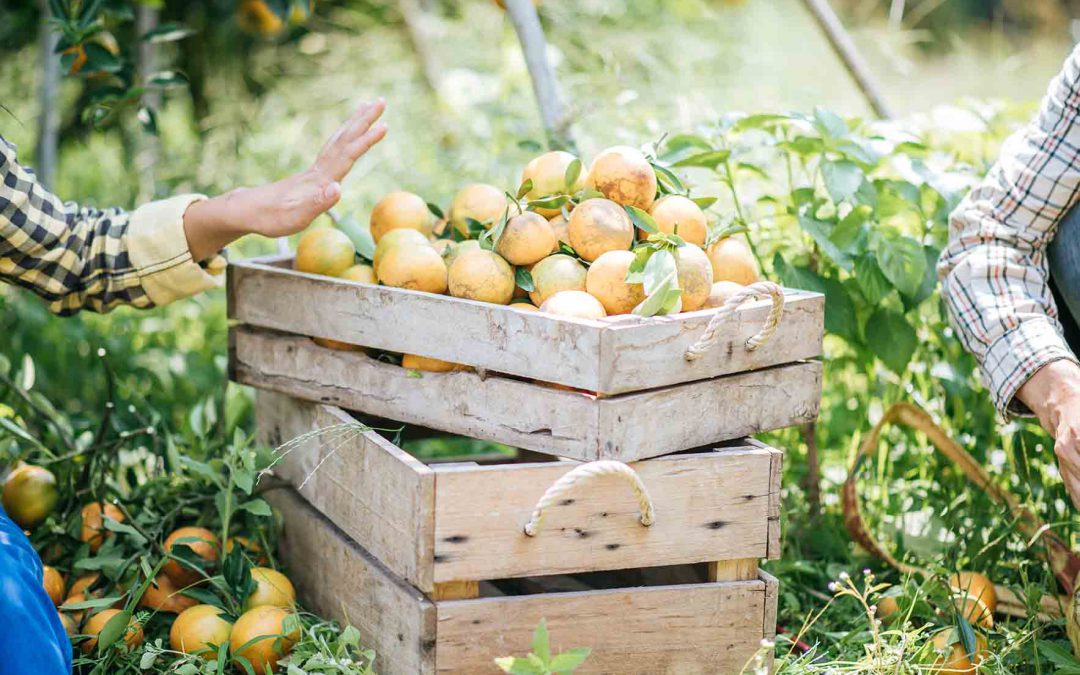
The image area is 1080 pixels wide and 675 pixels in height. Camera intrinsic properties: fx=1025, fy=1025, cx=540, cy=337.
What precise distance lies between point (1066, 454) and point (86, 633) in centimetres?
146

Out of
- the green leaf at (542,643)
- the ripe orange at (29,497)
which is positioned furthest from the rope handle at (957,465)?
the ripe orange at (29,497)

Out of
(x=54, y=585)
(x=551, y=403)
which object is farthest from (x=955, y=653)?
(x=54, y=585)

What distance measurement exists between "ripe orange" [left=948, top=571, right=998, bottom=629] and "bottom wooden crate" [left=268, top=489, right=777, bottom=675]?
360 millimetres

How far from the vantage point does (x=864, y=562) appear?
193 centimetres

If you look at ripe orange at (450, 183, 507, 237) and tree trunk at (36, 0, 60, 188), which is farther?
tree trunk at (36, 0, 60, 188)

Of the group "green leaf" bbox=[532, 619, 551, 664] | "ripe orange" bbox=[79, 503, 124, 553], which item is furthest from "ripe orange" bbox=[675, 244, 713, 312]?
"ripe orange" bbox=[79, 503, 124, 553]

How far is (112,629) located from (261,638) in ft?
0.69

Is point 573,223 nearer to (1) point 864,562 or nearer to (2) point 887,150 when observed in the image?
(2) point 887,150

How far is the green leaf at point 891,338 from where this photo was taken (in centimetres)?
193

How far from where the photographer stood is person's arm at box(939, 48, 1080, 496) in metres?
1.58

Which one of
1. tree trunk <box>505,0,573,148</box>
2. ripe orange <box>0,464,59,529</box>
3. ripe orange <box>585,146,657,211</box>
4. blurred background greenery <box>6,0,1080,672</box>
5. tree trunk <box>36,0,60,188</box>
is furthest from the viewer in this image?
tree trunk <box>36,0,60,188</box>

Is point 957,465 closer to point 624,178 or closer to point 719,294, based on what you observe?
point 719,294

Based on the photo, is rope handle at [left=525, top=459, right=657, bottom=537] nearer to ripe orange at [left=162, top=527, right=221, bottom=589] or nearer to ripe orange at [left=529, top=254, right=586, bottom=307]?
ripe orange at [left=529, top=254, right=586, bottom=307]

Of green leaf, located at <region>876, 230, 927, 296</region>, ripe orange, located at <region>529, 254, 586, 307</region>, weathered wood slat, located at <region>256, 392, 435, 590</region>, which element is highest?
ripe orange, located at <region>529, 254, 586, 307</region>
